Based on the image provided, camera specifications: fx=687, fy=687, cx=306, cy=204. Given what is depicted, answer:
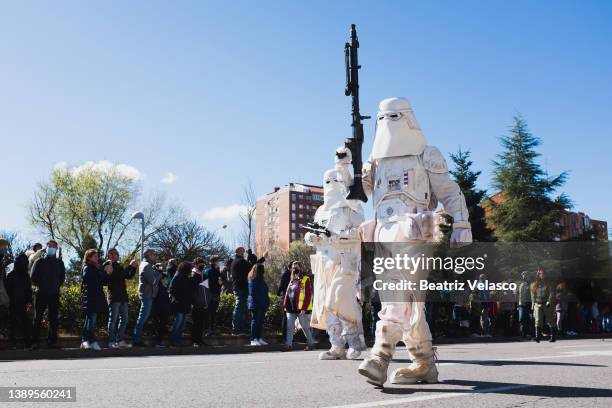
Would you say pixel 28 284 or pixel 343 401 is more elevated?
pixel 28 284

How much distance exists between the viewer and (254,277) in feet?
49.0

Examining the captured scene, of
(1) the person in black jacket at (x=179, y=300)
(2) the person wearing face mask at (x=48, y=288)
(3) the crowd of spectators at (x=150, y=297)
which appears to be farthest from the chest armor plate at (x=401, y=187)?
(1) the person in black jacket at (x=179, y=300)

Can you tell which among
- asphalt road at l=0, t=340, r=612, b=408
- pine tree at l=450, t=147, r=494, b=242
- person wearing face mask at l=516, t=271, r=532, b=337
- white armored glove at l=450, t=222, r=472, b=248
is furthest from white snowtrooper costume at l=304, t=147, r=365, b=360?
pine tree at l=450, t=147, r=494, b=242

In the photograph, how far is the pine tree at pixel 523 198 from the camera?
42.8 metres

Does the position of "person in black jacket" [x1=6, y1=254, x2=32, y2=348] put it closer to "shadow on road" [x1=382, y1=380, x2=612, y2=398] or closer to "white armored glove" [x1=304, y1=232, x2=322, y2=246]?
"white armored glove" [x1=304, y1=232, x2=322, y2=246]

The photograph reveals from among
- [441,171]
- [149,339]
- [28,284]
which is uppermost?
[441,171]

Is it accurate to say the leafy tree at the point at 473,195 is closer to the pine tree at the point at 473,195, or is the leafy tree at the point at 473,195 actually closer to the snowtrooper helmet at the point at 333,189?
the pine tree at the point at 473,195

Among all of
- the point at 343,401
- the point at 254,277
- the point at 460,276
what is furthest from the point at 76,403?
the point at 460,276

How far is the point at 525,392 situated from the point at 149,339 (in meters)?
11.4

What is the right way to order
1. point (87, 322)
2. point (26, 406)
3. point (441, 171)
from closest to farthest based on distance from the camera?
1. point (26, 406)
2. point (441, 171)
3. point (87, 322)

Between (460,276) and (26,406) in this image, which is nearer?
(26,406)

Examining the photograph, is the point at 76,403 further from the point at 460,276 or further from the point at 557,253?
the point at 557,253

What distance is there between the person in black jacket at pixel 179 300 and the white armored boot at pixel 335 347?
4970 millimetres

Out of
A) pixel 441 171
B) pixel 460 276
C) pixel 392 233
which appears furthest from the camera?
pixel 460 276
